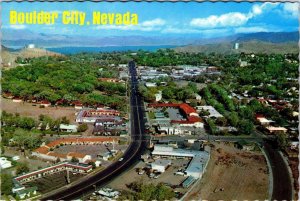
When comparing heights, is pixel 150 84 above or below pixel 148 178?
above

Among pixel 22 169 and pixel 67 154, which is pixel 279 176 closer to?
pixel 67 154

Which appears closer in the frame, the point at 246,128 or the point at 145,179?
the point at 145,179

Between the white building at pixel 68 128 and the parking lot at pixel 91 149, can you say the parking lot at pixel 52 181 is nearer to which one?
the parking lot at pixel 91 149

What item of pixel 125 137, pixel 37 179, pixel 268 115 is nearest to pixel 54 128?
pixel 125 137

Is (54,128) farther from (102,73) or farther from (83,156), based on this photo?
(102,73)

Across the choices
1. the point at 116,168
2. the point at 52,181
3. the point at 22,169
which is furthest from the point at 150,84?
the point at 52,181

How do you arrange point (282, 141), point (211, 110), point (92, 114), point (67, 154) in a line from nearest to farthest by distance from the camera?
point (67, 154) → point (282, 141) → point (92, 114) → point (211, 110)
